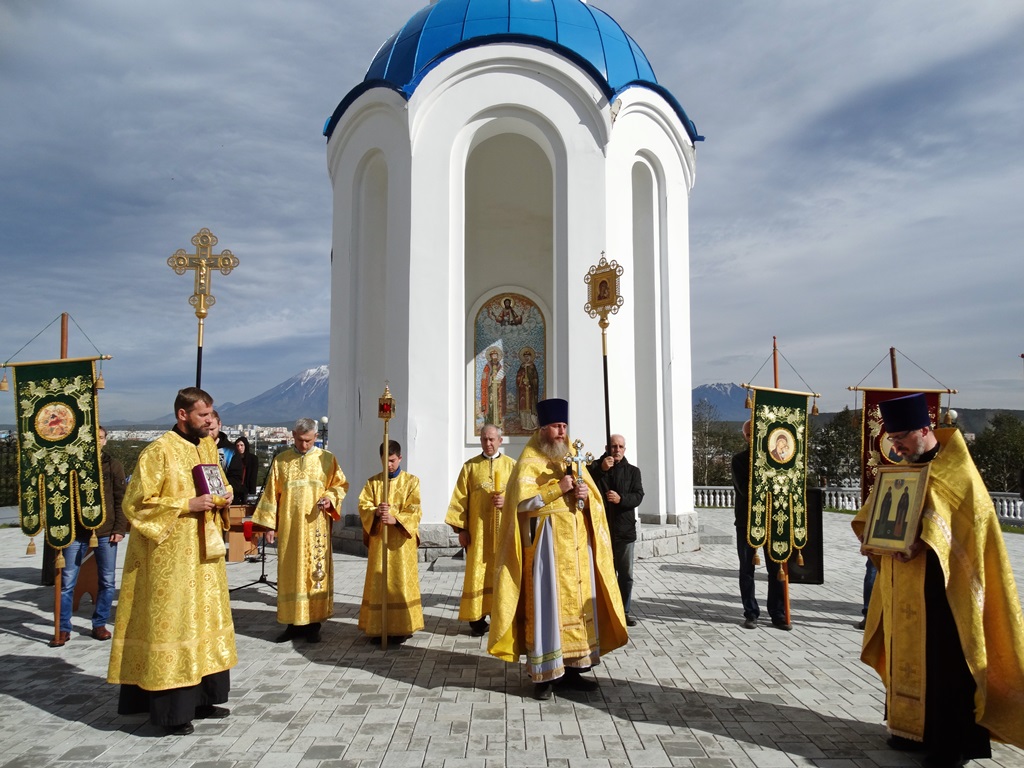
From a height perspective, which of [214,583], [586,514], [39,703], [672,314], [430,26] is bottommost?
[39,703]

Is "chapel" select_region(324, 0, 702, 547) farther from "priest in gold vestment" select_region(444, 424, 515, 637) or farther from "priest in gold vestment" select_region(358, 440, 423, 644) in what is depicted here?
"priest in gold vestment" select_region(358, 440, 423, 644)

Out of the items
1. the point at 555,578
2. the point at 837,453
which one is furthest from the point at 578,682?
the point at 837,453

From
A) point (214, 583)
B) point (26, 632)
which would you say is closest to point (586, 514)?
point (214, 583)

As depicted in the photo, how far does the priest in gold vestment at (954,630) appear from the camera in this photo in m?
3.76

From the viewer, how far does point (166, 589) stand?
173 inches

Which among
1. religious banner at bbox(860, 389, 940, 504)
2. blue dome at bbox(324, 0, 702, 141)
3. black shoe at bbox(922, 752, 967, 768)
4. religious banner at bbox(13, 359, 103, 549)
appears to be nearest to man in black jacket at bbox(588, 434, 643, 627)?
religious banner at bbox(860, 389, 940, 504)

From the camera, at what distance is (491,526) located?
7.16m

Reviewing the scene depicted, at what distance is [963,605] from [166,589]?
14.8ft

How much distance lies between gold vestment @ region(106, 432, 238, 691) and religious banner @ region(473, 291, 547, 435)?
897 cm

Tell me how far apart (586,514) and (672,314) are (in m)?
8.12

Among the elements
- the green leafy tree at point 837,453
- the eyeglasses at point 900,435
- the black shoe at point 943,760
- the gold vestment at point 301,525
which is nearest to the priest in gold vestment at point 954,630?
the black shoe at point 943,760

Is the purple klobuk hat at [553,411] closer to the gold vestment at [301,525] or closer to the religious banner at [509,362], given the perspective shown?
the gold vestment at [301,525]

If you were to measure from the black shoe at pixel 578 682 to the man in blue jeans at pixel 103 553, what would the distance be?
4338 millimetres

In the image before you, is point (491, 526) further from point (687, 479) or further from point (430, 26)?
point (430, 26)
